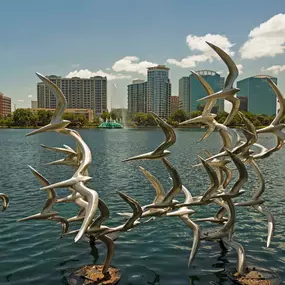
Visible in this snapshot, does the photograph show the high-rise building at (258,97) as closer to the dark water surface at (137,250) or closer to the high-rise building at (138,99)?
the high-rise building at (138,99)

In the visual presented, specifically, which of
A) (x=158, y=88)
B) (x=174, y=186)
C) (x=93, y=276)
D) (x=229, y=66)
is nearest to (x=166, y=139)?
(x=174, y=186)

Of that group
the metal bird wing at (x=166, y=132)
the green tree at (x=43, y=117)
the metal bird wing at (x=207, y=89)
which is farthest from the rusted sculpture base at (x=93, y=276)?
the green tree at (x=43, y=117)

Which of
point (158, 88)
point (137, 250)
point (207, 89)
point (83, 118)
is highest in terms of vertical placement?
point (158, 88)

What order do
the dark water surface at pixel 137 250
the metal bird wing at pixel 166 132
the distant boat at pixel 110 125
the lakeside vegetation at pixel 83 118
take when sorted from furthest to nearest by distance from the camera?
the distant boat at pixel 110 125, the lakeside vegetation at pixel 83 118, the dark water surface at pixel 137 250, the metal bird wing at pixel 166 132

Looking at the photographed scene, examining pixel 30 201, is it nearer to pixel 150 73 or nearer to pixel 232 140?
pixel 232 140

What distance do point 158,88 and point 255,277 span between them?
617 ft

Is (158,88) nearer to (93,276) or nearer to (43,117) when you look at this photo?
(43,117)

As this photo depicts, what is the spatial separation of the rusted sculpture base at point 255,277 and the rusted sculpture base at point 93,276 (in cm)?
257

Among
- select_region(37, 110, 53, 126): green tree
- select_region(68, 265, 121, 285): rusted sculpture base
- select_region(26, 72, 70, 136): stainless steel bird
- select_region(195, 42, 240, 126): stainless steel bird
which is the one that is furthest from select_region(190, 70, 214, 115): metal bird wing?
select_region(37, 110, 53, 126): green tree

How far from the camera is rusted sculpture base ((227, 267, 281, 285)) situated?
8.03m

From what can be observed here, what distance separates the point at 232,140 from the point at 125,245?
417 centimetres

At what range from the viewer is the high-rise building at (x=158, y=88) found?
192000mm

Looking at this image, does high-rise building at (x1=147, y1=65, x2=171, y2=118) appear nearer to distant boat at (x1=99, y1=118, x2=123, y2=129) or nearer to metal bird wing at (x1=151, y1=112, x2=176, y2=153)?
distant boat at (x1=99, y1=118, x2=123, y2=129)

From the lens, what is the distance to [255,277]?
8.20 meters
